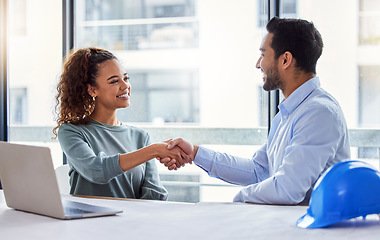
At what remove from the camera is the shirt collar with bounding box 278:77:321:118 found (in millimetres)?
1760

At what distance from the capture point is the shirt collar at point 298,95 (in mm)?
1760

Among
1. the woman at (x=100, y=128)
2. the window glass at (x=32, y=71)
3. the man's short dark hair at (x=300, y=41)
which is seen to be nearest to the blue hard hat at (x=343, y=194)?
the man's short dark hair at (x=300, y=41)

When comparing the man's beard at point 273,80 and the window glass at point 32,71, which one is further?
the window glass at point 32,71

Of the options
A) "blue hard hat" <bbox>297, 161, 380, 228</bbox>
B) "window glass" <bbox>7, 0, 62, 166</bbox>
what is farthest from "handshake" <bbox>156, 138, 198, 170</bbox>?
"window glass" <bbox>7, 0, 62, 166</bbox>

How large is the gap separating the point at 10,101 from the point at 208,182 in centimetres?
157

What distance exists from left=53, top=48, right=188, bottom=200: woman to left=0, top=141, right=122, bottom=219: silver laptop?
20.5 inches

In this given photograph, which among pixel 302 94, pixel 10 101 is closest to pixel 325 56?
pixel 302 94

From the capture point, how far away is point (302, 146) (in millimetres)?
1523

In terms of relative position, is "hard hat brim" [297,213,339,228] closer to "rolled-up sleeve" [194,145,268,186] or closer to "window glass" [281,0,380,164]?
"rolled-up sleeve" [194,145,268,186]

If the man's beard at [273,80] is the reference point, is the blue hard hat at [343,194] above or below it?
below

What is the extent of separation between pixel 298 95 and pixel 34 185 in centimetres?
104

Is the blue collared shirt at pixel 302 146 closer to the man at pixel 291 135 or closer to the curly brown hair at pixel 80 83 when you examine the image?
the man at pixel 291 135

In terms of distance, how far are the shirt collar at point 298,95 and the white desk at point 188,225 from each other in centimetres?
51

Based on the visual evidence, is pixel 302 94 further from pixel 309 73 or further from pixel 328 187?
pixel 328 187
